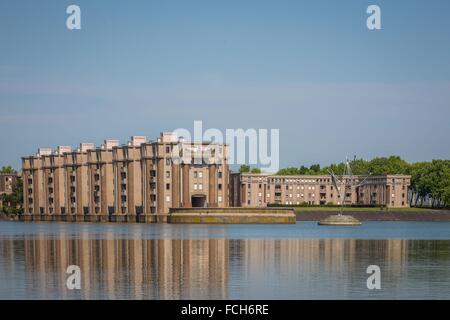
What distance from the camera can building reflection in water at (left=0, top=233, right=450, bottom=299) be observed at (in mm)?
46625

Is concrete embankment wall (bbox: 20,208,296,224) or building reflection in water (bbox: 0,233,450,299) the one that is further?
concrete embankment wall (bbox: 20,208,296,224)

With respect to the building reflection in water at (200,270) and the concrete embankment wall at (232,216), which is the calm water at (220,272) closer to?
the building reflection in water at (200,270)

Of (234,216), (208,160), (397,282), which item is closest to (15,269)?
(397,282)

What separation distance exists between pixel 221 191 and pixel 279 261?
426 ft

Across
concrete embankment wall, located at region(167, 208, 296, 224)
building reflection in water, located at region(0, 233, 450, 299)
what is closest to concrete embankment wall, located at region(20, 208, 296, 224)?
concrete embankment wall, located at region(167, 208, 296, 224)

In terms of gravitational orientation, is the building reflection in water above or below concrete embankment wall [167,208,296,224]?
above

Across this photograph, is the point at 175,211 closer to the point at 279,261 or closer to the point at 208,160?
the point at 208,160

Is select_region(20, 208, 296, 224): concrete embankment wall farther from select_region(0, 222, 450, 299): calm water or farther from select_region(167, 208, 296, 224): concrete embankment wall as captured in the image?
select_region(0, 222, 450, 299): calm water

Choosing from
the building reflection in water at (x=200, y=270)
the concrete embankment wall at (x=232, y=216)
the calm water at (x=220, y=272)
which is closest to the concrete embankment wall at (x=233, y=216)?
the concrete embankment wall at (x=232, y=216)

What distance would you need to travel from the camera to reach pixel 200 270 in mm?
58219

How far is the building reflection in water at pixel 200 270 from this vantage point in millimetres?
46625

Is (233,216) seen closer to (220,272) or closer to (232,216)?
(232,216)

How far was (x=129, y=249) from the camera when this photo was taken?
82562 millimetres

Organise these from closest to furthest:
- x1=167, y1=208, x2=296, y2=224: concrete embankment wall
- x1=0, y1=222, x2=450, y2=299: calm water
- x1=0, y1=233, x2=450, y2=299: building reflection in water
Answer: x1=0, y1=222, x2=450, y2=299: calm water → x1=0, y1=233, x2=450, y2=299: building reflection in water → x1=167, y1=208, x2=296, y2=224: concrete embankment wall
